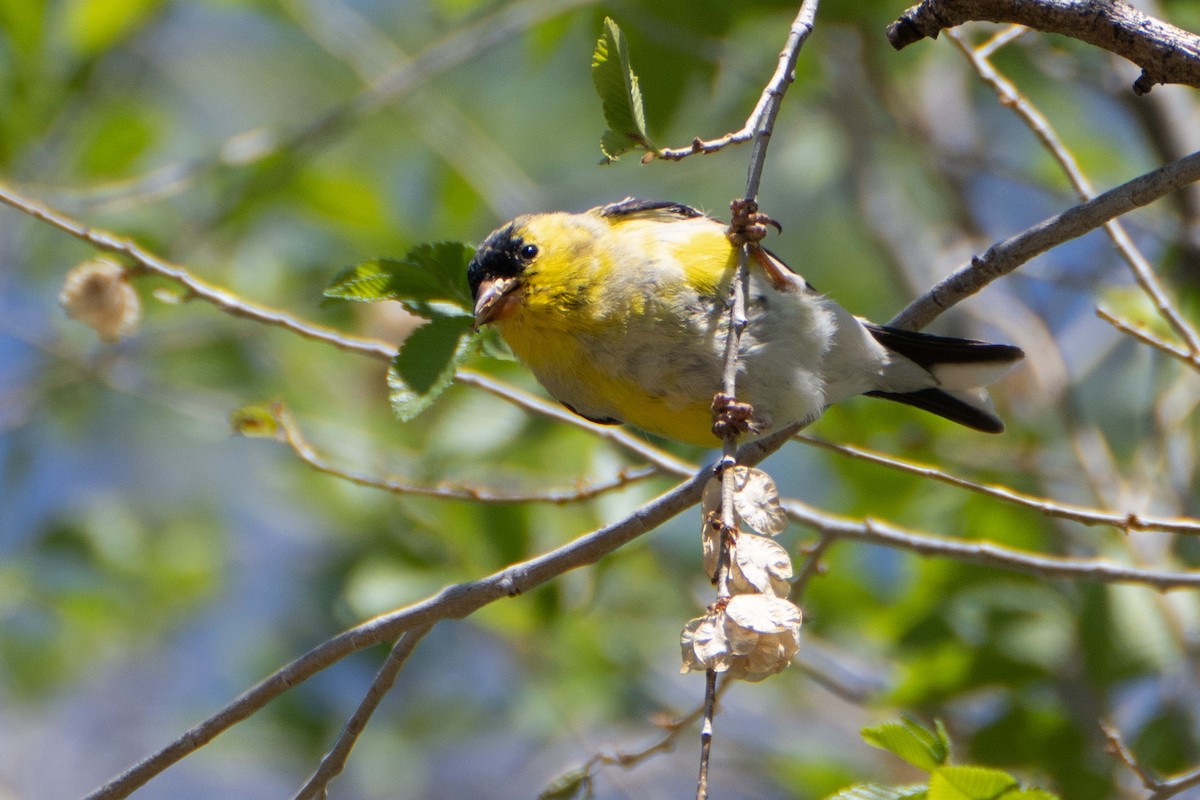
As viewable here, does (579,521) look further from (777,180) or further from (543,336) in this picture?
(777,180)

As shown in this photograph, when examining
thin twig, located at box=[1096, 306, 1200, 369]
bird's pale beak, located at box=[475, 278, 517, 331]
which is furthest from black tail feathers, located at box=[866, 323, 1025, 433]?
bird's pale beak, located at box=[475, 278, 517, 331]

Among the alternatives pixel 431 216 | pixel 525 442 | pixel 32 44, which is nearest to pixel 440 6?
pixel 431 216

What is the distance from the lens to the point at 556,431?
A: 4.20 metres

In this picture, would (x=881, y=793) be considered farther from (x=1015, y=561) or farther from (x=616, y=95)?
(x=616, y=95)

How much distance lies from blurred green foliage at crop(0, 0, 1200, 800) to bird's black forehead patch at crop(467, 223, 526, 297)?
0.48 meters

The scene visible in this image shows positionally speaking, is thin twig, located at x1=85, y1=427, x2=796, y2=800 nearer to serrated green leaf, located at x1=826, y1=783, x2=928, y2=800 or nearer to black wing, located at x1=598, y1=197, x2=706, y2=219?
serrated green leaf, located at x1=826, y1=783, x2=928, y2=800

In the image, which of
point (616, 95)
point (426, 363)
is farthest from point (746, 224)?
point (426, 363)

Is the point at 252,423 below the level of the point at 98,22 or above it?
below

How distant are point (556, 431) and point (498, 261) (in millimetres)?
1357

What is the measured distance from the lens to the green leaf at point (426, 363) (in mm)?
2098

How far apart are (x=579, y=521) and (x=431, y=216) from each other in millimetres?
1892

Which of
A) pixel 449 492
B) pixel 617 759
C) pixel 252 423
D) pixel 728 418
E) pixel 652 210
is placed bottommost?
pixel 617 759

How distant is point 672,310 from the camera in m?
2.75

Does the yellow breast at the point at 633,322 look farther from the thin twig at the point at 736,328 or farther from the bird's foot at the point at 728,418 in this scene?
the bird's foot at the point at 728,418
